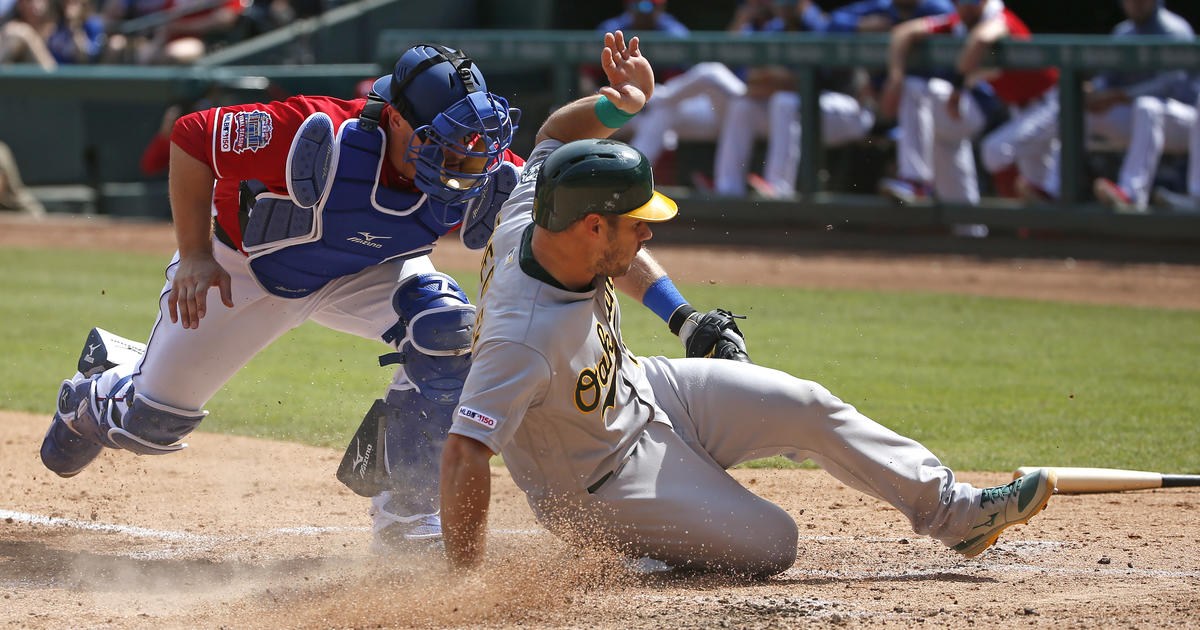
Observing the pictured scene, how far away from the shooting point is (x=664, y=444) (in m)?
3.65

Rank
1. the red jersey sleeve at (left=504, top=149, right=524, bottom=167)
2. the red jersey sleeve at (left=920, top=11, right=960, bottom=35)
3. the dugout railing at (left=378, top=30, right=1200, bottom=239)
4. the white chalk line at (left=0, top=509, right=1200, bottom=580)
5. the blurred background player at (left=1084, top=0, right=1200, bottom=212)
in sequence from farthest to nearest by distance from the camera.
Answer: the red jersey sleeve at (left=920, top=11, right=960, bottom=35)
the dugout railing at (left=378, top=30, right=1200, bottom=239)
the blurred background player at (left=1084, top=0, right=1200, bottom=212)
the red jersey sleeve at (left=504, top=149, right=524, bottom=167)
the white chalk line at (left=0, top=509, right=1200, bottom=580)

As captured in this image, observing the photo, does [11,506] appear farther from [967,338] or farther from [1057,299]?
[1057,299]

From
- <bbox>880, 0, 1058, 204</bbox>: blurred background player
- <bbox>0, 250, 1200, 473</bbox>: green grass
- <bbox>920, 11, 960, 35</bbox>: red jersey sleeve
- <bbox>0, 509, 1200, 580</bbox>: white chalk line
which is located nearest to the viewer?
<bbox>0, 509, 1200, 580</bbox>: white chalk line

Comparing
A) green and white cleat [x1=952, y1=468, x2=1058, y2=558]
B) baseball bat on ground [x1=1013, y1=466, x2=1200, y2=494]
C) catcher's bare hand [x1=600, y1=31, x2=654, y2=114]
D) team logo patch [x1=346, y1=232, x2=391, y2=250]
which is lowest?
baseball bat on ground [x1=1013, y1=466, x2=1200, y2=494]

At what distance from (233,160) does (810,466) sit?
103 inches

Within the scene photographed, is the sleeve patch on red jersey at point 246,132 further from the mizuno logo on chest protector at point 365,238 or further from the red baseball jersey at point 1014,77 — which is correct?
the red baseball jersey at point 1014,77

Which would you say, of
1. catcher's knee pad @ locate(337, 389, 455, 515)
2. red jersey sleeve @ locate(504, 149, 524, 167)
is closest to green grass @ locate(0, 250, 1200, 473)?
catcher's knee pad @ locate(337, 389, 455, 515)

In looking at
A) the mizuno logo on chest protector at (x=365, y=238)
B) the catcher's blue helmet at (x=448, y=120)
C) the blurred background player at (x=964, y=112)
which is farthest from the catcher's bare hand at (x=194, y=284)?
Answer: the blurred background player at (x=964, y=112)

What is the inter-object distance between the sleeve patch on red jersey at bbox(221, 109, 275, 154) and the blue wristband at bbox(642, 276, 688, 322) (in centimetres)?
122

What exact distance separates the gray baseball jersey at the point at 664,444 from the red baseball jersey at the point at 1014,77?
7.45m

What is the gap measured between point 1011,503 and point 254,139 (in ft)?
7.65

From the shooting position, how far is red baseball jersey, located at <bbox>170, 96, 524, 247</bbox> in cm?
390

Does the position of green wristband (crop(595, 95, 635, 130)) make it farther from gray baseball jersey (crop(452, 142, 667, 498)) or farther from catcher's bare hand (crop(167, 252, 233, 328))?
catcher's bare hand (crop(167, 252, 233, 328))

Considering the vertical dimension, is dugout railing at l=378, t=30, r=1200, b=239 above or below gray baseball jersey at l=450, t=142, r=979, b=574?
below
